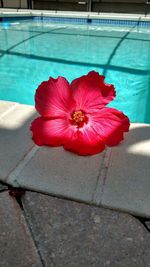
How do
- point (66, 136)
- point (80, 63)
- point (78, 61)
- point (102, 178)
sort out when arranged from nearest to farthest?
1. point (102, 178)
2. point (66, 136)
3. point (80, 63)
4. point (78, 61)

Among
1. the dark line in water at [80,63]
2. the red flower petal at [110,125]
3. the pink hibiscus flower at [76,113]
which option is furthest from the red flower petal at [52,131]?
the dark line in water at [80,63]

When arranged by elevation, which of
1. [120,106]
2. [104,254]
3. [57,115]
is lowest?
[120,106]

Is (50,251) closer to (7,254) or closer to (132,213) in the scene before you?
(7,254)

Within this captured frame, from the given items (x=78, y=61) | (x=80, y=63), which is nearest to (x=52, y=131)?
(x=80, y=63)

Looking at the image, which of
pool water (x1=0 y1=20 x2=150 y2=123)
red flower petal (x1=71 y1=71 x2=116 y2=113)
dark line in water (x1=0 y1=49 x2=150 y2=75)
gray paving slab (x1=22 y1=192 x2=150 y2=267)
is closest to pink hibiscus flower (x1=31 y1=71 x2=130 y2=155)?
red flower petal (x1=71 y1=71 x2=116 y2=113)

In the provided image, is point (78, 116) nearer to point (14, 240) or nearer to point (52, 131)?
point (52, 131)

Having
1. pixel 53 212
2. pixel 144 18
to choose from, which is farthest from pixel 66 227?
pixel 144 18
